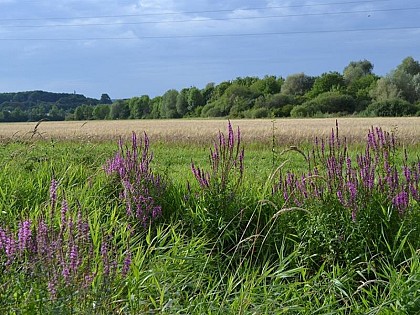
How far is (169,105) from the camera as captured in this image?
295 feet

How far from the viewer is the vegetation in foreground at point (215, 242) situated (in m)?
2.86

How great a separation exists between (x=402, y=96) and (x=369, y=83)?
12.9 meters

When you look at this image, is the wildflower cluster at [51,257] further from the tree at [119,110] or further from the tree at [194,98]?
the tree at [119,110]

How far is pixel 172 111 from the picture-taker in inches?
3469

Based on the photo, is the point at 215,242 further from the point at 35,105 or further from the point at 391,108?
the point at 35,105

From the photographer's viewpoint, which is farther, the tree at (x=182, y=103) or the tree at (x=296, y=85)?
the tree at (x=182, y=103)

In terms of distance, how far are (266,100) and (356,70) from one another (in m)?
21.7

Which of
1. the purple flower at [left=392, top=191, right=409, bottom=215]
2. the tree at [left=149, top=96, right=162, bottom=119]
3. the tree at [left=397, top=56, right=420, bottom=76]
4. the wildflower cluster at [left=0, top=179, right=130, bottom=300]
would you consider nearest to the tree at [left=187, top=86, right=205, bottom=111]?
the tree at [left=149, top=96, right=162, bottom=119]

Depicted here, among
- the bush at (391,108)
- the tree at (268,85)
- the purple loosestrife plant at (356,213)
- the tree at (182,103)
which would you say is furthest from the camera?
the tree at (182,103)

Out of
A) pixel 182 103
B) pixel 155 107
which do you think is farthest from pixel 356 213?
pixel 155 107

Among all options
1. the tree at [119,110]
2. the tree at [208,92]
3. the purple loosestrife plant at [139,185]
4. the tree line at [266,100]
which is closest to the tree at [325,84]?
the tree line at [266,100]

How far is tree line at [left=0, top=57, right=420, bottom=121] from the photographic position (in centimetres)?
6400

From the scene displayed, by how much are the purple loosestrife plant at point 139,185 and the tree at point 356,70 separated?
78969mm

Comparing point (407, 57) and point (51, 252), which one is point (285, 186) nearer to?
point (51, 252)
